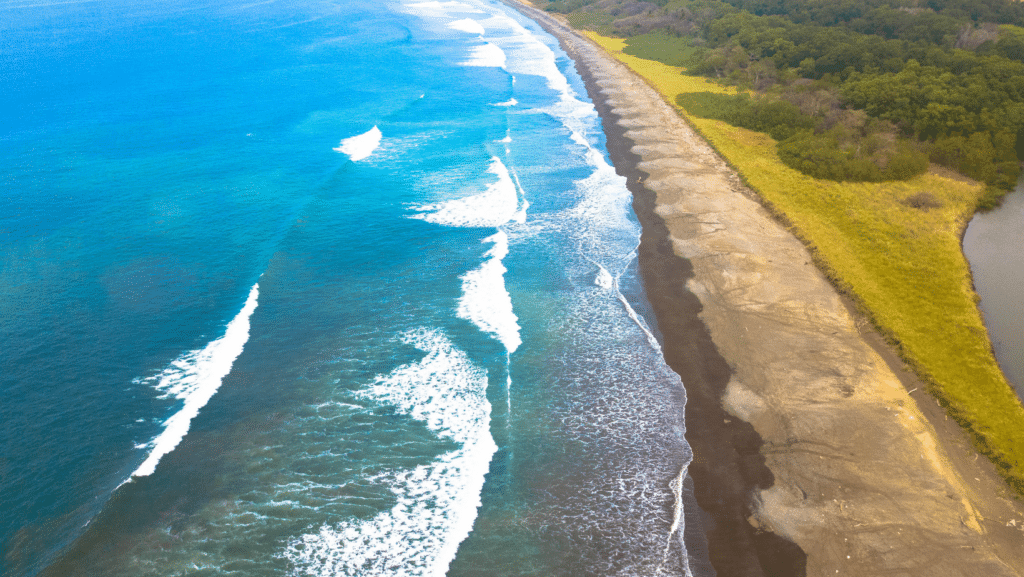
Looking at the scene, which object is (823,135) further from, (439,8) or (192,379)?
(439,8)

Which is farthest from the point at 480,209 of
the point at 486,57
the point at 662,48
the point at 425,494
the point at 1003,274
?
the point at 662,48

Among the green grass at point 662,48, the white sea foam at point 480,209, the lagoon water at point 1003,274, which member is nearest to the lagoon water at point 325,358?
the white sea foam at point 480,209

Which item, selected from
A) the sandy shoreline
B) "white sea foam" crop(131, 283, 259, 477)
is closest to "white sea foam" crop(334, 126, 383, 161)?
"white sea foam" crop(131, 283, 259, 477)

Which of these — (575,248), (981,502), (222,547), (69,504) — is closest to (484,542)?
(222,547)

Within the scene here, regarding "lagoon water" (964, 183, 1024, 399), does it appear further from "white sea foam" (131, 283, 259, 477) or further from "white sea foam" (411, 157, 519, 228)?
"white sea foam" (131, 283, 259, 477)

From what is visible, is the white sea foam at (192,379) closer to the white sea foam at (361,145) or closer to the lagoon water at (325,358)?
the lagoon water at (325,358)

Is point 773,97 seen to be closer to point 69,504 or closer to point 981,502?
point 981,502

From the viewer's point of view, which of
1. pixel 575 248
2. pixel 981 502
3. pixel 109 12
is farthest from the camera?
pixel 109 12
